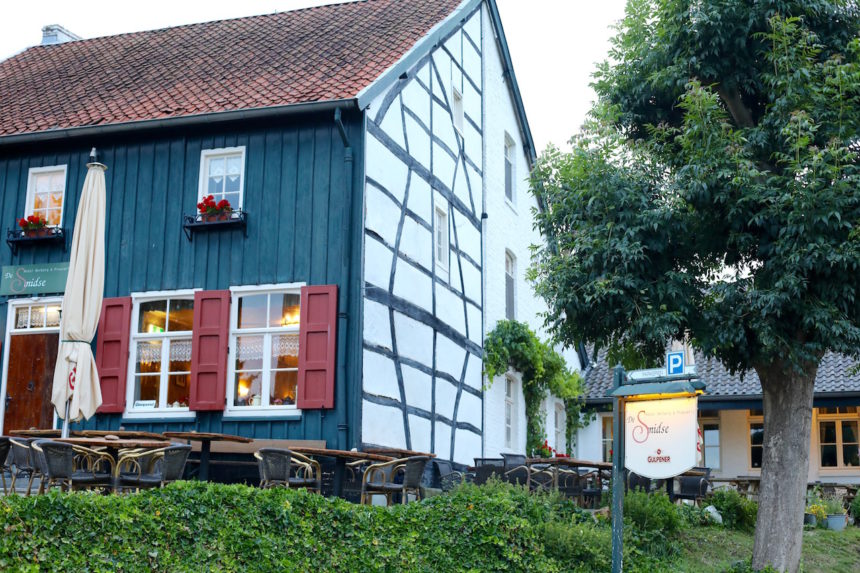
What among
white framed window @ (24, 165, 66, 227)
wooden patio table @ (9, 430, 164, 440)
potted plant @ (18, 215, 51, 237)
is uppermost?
white framed window @ (24, 165, 66, 227)

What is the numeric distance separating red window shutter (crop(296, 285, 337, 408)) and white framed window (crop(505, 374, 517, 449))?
6691mm

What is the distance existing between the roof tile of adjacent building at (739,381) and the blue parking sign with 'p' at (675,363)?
40.3 ft

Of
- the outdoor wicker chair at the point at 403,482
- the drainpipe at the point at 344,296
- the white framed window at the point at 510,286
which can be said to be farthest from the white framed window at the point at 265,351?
the white framed window at the point at 510,286

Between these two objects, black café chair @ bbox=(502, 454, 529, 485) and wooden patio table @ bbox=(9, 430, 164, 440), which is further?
Result: black café chair @ bbox=(502, 454, 529, 485)

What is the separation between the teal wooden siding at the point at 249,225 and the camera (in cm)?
1295

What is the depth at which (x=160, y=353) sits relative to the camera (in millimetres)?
13656

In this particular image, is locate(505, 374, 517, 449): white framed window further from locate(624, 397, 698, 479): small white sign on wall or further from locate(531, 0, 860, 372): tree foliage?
locate(624, 397, 698, 479): small white sign on wall

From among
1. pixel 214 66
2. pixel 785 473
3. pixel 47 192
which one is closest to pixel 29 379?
pixel 47 192

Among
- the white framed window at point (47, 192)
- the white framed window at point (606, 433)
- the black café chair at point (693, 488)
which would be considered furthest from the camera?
the white framed window at point (606, 433)

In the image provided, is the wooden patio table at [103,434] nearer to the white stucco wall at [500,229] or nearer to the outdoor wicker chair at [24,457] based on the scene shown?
the outdoor wicker chair at [24,457]

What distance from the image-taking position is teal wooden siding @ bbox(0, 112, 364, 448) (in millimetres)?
12953

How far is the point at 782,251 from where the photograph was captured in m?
10.7

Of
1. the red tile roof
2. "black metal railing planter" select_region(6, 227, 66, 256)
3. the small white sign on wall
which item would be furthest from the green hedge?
"black metal railing planter" select_region(6, 227, 66, 256)

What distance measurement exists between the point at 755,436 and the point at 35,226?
16.2 meters
